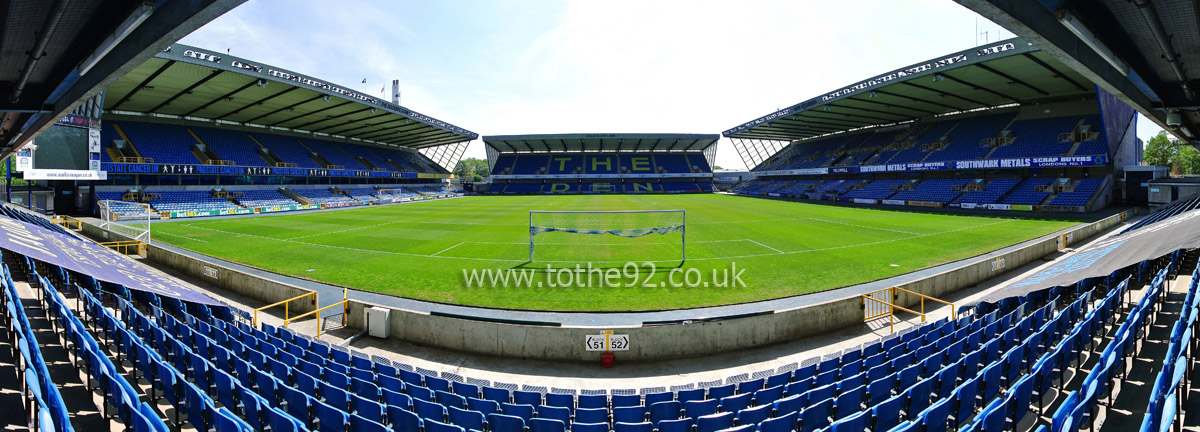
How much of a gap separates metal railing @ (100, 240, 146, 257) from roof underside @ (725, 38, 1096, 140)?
47.8m

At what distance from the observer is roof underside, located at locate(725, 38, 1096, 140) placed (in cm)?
3123

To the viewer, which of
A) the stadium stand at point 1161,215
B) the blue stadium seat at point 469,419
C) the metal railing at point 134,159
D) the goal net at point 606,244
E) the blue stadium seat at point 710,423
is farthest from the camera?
the metal railing at point 134,159

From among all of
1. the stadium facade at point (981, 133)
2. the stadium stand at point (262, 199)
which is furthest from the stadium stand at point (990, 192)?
the stadium stand at point (262, 199)

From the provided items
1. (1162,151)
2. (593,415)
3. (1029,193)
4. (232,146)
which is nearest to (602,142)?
(232,146)

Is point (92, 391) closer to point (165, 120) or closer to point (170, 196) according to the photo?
point (170, 196)

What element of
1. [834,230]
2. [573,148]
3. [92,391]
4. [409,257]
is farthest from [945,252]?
[573,148]

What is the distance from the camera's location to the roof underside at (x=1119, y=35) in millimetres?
7184

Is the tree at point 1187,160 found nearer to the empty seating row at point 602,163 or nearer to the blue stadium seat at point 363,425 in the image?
the empty seating row at point 602,163

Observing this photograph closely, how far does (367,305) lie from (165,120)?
183 feet

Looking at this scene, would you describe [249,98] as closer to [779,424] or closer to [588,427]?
[588,427]

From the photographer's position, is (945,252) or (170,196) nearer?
(945,252)

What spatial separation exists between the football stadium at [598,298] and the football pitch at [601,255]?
7.9 inches

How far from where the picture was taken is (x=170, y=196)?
4159cm

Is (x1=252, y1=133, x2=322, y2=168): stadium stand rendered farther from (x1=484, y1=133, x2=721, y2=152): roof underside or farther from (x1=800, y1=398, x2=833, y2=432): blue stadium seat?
(x1=800, y1=398, x2=833, y2=432): blue stadium seat
